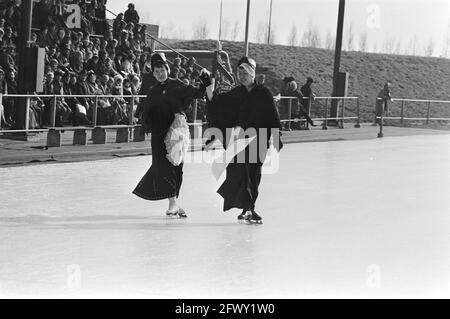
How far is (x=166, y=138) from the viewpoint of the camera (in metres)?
11.3

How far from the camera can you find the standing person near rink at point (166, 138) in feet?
36.8

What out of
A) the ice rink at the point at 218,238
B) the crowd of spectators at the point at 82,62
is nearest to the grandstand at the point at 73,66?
the crowd of spectators at the point at 82,62

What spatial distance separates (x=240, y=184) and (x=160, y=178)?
0.89 metres

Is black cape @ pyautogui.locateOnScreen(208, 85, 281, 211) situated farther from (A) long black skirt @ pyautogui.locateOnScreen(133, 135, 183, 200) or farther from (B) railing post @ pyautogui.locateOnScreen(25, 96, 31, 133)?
(B) railing post @ pyautogui.locateOnScreen(25, 96, 31, 133)

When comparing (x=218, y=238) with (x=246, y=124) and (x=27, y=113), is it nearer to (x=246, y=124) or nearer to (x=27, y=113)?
(x=246, y=124)

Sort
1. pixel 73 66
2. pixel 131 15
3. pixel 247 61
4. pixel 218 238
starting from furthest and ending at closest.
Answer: pixel 131 15 < pixel 73 66 < pixel 247 61 < pixel 218 238

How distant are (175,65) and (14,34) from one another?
478 centimetres

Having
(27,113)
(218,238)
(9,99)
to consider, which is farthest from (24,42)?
(218,238)

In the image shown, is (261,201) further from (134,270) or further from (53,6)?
(53,6)

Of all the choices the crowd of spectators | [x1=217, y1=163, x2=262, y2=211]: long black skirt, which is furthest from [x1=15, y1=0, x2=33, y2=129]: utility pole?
[x1=217, y1=163, x2=262, y2=211]: long black skirt

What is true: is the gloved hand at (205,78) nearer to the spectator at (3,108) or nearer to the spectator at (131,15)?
the spectator at (3,108)

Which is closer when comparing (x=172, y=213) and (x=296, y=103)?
(x=172, y=213)

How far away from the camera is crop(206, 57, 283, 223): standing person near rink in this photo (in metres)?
11.0

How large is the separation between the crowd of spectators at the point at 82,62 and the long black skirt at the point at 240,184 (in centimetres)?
483
